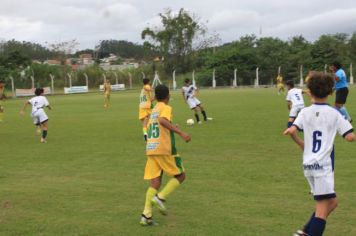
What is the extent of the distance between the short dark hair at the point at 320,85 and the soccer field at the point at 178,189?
162cm

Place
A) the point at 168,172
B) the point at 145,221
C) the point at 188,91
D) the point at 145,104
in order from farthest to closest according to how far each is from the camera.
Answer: the point at 188,91
the point at 145,104
the point at 168,172
the point at 145,221

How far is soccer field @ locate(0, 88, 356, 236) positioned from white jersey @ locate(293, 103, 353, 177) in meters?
1.10

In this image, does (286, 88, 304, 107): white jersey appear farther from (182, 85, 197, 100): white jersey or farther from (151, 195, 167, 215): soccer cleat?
(151, 195, 167, 215): soccer cleat

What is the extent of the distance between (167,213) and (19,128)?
44.6 feet

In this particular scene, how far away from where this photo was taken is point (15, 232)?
5766 millimetres

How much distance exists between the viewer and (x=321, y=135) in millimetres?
4777

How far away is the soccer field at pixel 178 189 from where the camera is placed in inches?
232

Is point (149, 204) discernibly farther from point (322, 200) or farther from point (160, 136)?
point (322, 200)

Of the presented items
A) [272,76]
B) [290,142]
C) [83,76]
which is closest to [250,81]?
[272,76]

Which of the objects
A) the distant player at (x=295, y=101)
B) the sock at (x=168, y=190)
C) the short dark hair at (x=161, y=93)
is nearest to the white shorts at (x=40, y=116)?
the distant player at (x=295, y=101)

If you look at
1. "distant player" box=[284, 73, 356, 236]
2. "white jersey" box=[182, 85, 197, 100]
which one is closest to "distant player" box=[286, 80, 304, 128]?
"white jersey" box=[182, 85, 197, 100]

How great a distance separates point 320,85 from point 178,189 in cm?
351

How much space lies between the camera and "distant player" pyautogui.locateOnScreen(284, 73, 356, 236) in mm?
4715

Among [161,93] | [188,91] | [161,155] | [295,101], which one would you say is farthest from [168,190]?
[188,91]
